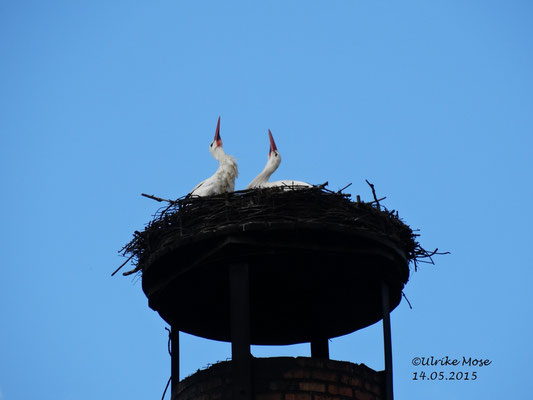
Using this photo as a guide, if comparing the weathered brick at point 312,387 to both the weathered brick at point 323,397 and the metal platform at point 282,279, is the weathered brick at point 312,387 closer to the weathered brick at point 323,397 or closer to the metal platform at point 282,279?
the weathered brick at point 323,397

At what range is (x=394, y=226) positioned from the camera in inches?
610

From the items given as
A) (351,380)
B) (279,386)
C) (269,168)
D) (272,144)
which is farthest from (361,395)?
(272,144)

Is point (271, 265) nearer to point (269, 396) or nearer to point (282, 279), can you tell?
point (282, 279)

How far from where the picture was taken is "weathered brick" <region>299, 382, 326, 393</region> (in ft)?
48.5

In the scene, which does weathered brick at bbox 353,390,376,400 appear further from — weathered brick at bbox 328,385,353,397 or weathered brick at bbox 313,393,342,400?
weathered brick at bbox 313,393,342,400

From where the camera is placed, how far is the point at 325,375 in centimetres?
1495

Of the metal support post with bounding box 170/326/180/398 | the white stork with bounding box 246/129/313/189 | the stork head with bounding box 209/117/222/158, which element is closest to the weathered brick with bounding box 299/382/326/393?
the metal support post with bounding box 170/326/180/398

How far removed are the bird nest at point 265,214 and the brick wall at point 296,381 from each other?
157cm

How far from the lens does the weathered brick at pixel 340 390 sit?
1489cm

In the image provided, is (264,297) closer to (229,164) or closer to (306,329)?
(306,329)

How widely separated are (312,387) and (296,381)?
20cm

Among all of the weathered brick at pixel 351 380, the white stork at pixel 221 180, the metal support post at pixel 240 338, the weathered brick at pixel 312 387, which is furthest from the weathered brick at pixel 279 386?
the white stork at pixel 221 180

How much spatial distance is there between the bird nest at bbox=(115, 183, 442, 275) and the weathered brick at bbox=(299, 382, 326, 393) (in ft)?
6.09

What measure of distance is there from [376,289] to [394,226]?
104cm
